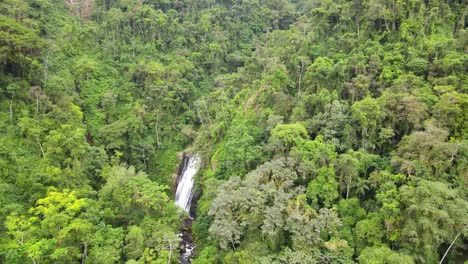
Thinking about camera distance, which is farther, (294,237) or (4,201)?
(4,201)

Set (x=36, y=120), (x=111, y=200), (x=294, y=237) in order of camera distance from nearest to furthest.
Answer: (x=294, y=237) → (x=111, y=200) → (x=36, y=120)

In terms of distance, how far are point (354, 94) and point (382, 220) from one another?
10573 mm

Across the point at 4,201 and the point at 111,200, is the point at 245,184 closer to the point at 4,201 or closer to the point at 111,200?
the point at 111,200

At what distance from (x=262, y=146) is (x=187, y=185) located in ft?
38.8

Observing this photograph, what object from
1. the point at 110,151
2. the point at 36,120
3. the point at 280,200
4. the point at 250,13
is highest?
the point at 250,13

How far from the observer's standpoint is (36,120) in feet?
90.2

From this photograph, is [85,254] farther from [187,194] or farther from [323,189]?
[323,189]

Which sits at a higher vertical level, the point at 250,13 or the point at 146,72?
the point at 250,13

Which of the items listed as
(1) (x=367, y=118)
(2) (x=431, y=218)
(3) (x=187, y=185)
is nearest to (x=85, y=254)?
(3) (x=187, y=185)

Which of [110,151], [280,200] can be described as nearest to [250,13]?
[110,151]

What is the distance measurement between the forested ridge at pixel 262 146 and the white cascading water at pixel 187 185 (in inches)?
49.5

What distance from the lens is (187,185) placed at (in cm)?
3428

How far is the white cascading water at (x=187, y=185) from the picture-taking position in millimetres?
32844

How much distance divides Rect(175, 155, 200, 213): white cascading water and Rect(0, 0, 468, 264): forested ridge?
126 cm
